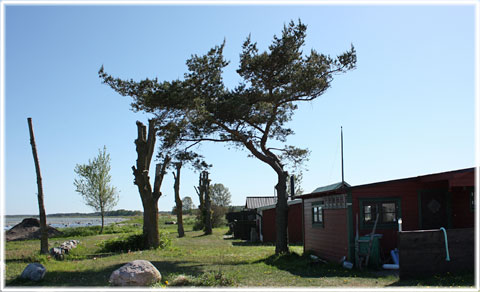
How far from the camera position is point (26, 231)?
31250 millimetres

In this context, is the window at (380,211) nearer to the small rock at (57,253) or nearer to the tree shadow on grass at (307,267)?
the tree shadow on grass at (307,267)

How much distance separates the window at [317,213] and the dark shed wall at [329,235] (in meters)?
0.19

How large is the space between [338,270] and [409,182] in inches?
146

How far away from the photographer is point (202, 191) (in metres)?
39.9

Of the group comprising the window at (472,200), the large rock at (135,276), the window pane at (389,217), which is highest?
the window at (472,200)

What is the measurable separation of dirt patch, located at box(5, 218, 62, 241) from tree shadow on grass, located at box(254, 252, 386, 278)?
20727 mm

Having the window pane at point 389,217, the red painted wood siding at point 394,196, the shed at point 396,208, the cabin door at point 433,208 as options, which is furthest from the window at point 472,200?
the window pane at point 389,217

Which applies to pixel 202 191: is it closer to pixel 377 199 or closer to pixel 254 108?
pixel 254 108

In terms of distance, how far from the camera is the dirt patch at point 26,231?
3031 centimetres

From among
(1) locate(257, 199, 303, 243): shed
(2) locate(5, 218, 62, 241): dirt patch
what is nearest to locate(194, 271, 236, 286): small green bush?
(1) locate(257, 199, 303, 243): shed

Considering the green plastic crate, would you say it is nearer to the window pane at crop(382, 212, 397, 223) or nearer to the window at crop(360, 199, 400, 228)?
the window at crop(360, 199, 400, 228)

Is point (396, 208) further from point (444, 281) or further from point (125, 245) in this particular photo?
point (125, 245)

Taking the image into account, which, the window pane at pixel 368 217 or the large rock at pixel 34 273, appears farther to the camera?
the window pane at pixel 368 217

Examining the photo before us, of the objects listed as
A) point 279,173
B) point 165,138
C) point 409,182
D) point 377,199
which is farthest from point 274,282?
point 165,138
